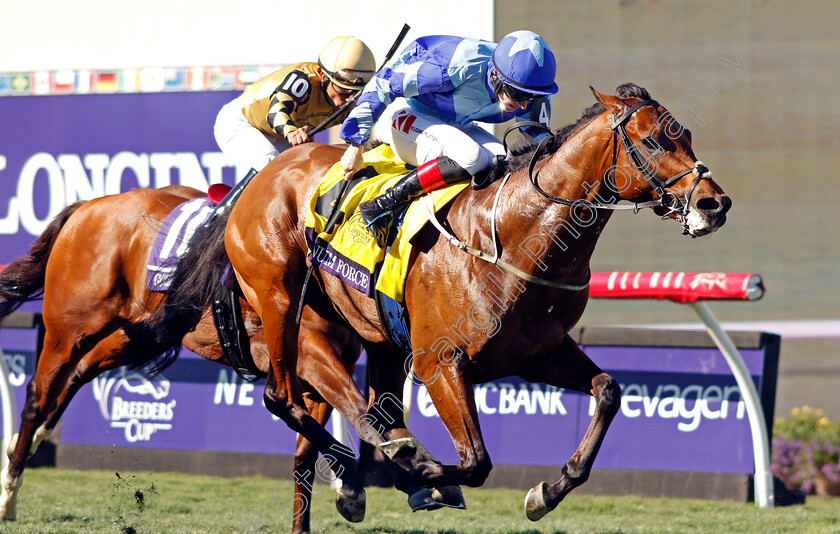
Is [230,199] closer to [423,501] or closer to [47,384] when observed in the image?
[47,384]

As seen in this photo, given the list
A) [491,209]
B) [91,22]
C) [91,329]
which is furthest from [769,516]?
[91,22]

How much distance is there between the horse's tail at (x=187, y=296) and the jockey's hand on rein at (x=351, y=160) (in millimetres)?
925

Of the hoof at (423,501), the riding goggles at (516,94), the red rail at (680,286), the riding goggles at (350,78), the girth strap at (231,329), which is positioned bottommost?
the hoof at (423,501)

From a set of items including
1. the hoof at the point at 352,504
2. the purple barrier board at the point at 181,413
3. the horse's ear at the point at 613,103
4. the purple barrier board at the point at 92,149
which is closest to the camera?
the horse's ear at the point at 613,103

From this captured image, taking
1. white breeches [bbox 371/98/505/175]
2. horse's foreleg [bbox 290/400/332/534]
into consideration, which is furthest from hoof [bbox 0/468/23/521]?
white breeches [bbox 371/98/505/175]

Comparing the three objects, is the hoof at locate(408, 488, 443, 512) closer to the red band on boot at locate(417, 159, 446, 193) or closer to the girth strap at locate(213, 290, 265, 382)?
the red band on boot at locate(417, 159, 446, 193)

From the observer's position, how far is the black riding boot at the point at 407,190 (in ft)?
12.1

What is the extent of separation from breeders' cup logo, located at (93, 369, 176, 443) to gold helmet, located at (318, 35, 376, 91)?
3.05 meters

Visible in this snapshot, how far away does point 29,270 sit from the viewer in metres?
5.64

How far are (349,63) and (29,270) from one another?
2368 mm

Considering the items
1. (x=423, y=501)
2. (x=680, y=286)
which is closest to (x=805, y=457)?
(x=680, y=286)

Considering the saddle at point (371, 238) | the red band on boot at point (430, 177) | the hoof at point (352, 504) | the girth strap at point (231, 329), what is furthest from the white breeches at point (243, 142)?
the hoof at point (352, 504)

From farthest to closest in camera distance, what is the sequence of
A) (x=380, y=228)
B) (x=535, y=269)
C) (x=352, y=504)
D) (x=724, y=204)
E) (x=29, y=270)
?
(x=29, y=270), (x=352, y=504), (x=380, y=228), (x=535, y=269), (x=724, y=204)

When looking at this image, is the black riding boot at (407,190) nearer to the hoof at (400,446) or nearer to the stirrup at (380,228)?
the stirrup at (380,228)
